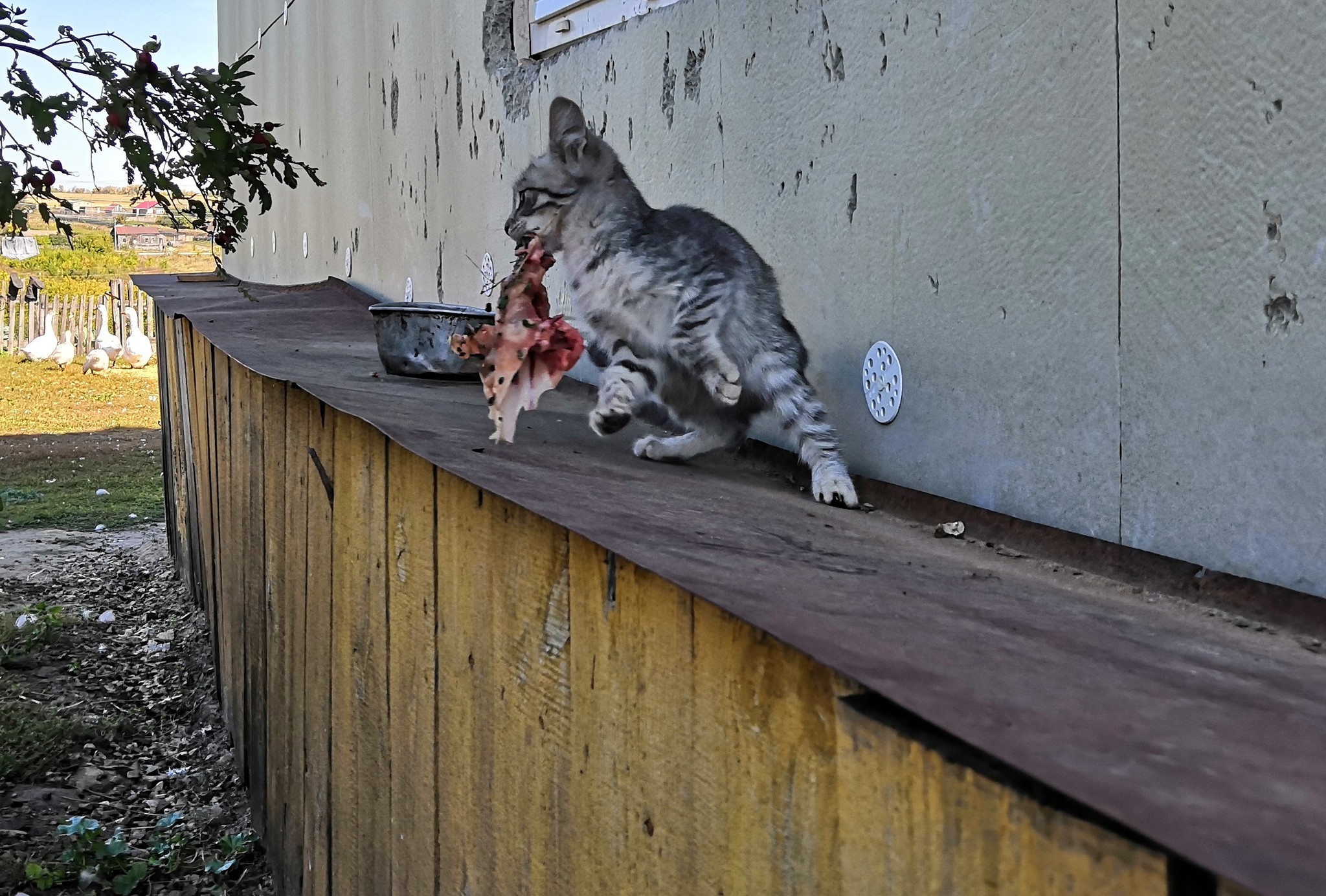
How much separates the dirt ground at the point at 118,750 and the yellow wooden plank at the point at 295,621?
16.4 inches

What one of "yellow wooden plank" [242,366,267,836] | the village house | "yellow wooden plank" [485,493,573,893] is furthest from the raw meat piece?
the village house

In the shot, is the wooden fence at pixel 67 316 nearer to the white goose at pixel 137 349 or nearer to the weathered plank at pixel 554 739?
the white goose at pixel 137 349

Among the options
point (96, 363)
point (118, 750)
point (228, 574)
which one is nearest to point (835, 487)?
point (228, 574)

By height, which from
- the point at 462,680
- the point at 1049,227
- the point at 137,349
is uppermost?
the point at 137,349

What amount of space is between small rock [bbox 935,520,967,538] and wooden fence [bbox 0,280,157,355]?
19.7 m

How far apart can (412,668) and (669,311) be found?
894mm

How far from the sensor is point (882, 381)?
2.37 m

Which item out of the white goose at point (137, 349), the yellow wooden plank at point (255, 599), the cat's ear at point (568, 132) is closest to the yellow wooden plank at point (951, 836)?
the cat's ear at point (568, 132)

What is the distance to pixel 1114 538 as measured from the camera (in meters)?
1.85

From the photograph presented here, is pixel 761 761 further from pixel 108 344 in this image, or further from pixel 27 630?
pixel 108 344

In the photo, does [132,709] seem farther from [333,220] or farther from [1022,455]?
[1022,455]

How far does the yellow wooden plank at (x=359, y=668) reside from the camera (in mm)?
2467

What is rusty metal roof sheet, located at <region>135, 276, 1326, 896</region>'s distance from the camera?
73cm

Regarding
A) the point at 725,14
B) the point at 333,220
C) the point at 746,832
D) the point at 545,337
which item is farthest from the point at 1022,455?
the point at 333,220
